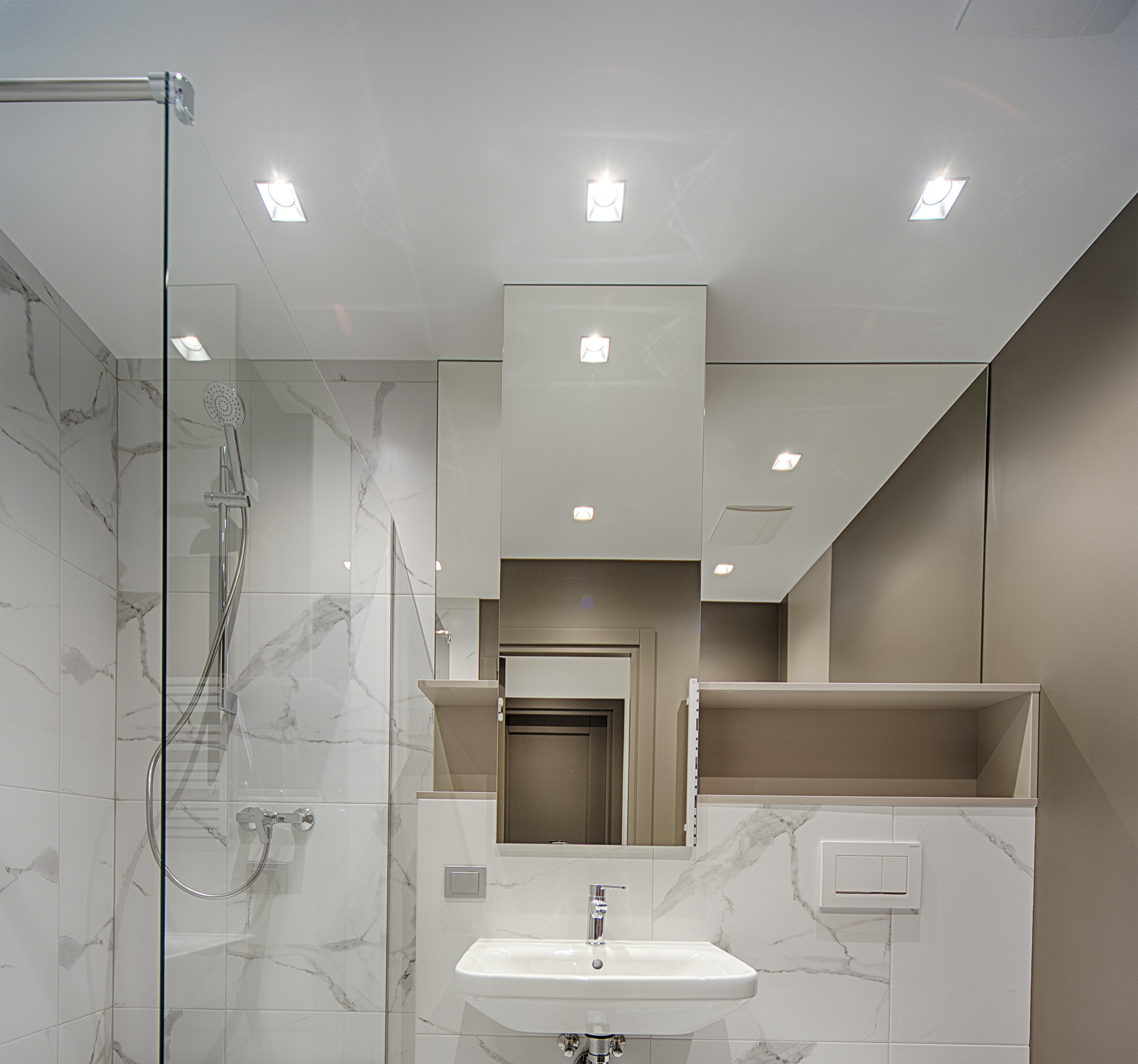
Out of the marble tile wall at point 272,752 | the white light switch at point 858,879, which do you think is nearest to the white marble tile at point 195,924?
the marble tile wall at point 272,752

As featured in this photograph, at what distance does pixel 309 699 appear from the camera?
59.5 inches

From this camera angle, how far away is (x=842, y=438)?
95.0 inches

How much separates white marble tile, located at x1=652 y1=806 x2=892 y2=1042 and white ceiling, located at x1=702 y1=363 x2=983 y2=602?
0.57 m

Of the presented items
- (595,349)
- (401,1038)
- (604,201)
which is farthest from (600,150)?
(401,1038)

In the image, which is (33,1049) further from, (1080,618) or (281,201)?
(1080,618)

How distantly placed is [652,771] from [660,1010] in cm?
51

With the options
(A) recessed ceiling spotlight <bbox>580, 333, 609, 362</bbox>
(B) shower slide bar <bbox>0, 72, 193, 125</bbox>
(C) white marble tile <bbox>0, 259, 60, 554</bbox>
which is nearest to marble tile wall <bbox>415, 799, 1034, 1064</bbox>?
(A) recessed ceiling spotlight <bbox>580, 333, 609, 362</bbox>

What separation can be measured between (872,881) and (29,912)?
5.97ft

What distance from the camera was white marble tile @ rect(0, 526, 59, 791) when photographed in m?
1.84

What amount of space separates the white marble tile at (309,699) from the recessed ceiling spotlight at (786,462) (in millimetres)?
1037

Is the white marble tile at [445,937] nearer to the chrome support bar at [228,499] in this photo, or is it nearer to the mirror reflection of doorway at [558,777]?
the mirror reflection of doorway at [558,777]

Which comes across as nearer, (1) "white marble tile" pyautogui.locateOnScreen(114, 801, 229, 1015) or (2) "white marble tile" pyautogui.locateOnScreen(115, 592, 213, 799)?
(1) "white marble tile" pyautogui.locateOnScreen(114, 801, 229, 1015)

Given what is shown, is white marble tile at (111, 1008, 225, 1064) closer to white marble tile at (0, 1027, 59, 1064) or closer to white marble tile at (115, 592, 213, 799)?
white marble tile at (0, 1027, 59, 1064)

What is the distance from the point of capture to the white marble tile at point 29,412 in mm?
1619
